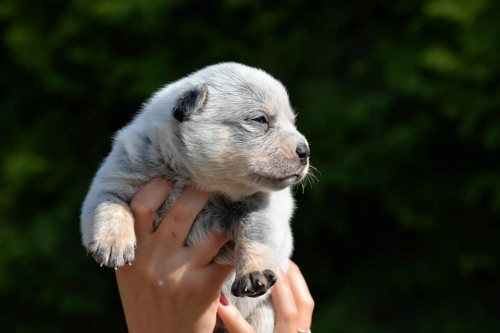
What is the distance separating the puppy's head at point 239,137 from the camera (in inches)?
139

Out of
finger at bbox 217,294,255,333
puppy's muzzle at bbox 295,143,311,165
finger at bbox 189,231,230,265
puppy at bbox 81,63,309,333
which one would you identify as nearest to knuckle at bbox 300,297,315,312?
puppy at bbox 81,63,309,333

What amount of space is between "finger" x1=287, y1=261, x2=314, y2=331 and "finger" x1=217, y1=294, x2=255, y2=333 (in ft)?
1.36

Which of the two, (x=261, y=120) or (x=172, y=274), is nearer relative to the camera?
(x=172, y=274)

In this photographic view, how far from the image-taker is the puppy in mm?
3502

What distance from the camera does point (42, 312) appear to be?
9.11 metres

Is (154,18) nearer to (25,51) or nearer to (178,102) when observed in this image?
(25,51)

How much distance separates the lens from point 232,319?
361 centimetres

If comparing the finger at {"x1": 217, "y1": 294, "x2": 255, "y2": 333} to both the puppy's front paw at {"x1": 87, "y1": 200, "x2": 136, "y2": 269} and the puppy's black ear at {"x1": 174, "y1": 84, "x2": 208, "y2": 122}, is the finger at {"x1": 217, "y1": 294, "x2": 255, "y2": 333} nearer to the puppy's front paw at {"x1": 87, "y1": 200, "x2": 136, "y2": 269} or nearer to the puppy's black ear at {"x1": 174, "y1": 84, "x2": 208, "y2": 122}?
the puppy's front paw at {"x1": 87, "y1": 200, "x2": 136, "y2": 269}

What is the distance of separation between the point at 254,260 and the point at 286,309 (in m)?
0.50

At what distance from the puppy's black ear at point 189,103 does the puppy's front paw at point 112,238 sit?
0.58 metres

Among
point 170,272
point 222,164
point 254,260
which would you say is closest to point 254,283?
point 254,260

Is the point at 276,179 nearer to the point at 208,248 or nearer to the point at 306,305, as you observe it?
the point at 208,248

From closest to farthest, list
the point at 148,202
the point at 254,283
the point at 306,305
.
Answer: the point at 254,283 < the point at 148,202 < the point at 306,305

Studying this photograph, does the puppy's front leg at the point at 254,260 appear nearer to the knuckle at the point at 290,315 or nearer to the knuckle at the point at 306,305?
the knuckle at the point at 290,315
